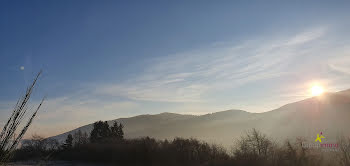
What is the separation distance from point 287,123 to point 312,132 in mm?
24697

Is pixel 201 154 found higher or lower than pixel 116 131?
lower

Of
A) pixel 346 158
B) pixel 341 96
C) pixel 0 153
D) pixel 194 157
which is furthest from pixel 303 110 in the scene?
pixel 0 153

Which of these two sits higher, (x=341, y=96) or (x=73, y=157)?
(x=341, y=96)

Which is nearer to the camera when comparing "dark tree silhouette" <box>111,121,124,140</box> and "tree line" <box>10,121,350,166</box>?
"tree line" <box>10,121,350,166</box>

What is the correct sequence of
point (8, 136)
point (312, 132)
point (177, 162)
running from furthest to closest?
point (312, 132)
point (177, 162)
point (8, 136)

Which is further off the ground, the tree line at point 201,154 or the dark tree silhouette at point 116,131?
Result: the dark tree silhouette at point 116,131

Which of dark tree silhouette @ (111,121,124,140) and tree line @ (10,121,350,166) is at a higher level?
dark tree silhouette @ (111,121,124,140)

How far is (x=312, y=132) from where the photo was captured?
346 feet

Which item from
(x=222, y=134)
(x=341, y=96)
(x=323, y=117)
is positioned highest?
(x=341, y=96)

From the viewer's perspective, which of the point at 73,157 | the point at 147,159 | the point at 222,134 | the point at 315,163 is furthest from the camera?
the point at 222,134

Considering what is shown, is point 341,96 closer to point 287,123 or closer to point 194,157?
point 287,123

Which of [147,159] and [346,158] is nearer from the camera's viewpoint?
[346,158]

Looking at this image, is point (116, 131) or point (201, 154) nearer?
point (201, 154)

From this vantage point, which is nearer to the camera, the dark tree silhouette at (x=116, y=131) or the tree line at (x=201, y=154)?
the tree line at (x=201, y=154)
